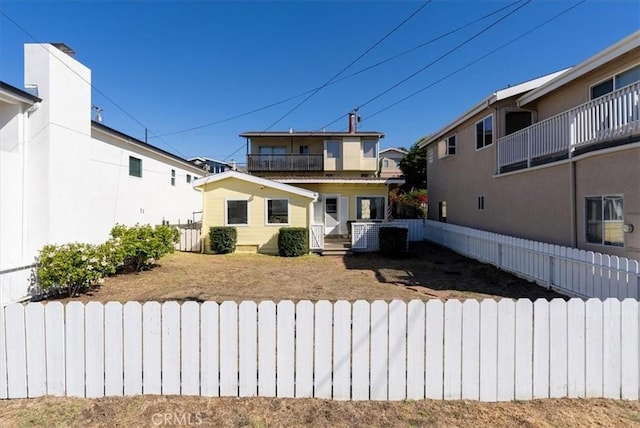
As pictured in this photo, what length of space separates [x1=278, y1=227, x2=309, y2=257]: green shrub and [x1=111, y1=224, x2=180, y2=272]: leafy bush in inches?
181

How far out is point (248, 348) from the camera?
10.1 ft

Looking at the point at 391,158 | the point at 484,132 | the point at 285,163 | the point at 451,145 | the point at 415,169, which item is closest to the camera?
the point at 484,132

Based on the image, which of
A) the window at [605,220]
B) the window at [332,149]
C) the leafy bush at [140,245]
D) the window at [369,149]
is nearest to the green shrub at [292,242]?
the leafy bush at [140,245]

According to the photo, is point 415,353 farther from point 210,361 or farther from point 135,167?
point 135,167

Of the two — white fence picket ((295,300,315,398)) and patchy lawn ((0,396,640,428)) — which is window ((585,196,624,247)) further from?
white fence picket ((295,300,315,398))

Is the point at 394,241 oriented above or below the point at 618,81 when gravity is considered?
below

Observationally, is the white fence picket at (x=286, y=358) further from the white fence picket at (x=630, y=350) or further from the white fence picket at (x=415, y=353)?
the white fence picket at (x=630, y=350)

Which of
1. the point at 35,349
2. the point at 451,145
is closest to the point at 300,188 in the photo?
the point at 451,145

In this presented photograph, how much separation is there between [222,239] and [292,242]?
10.0 ft

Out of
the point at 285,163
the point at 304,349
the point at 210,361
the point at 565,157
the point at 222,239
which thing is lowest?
the point at 210,361

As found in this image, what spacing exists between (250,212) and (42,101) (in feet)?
26.7

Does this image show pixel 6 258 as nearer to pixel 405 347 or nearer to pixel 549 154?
pixel 405 347

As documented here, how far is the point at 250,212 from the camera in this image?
1448 cm

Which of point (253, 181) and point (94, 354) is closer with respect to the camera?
point (94, 354)
